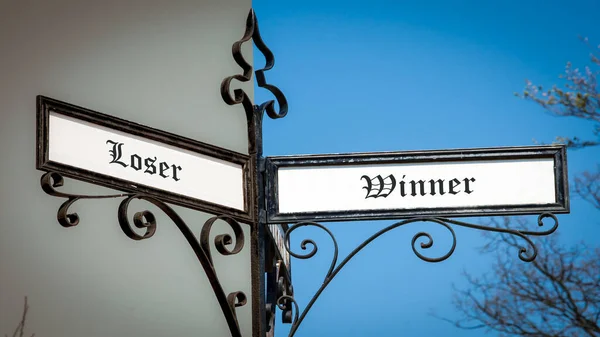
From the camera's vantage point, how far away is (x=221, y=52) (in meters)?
2.19

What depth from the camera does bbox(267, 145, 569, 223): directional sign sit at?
141 centimetres

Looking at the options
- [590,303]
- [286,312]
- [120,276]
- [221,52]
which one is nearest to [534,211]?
[286,312]

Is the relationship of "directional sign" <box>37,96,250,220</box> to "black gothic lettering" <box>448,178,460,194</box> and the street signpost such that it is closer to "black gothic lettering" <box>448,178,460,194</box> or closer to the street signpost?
the street signpost

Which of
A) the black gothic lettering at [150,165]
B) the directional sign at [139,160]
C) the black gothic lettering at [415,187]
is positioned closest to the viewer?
the directional sign at [139,160]

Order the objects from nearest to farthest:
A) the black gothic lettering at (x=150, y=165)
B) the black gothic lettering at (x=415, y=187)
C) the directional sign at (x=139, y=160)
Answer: the directional sign at (x=139, y=160) → the black gothic lettering at (x=150, y=165) → the black gothic lettering at (x=415, y=187)

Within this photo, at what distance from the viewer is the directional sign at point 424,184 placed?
4.61ft

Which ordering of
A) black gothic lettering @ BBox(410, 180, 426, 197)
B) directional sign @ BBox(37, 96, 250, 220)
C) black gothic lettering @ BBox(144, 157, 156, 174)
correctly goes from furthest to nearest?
black gothic lettering @ BBox(410, 180, 426, 197) < black gothic lettering @ BBox(144, 157, 156, 174) < directional sign @ BBox(37, 96, 250, 220)

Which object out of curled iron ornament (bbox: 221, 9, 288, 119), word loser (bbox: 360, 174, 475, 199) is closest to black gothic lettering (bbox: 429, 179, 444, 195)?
word loser (bbox: 360, 174, 475, 199)

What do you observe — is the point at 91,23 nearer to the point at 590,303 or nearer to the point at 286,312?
the point at 286,312

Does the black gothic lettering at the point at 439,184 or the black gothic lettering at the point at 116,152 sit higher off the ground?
the black gothic lettering at the point at 116,152

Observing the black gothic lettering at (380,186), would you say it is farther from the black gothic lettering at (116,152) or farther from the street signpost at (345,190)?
the black gothic lettering at (116,152)

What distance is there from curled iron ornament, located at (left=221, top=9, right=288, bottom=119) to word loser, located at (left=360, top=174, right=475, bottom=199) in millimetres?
207

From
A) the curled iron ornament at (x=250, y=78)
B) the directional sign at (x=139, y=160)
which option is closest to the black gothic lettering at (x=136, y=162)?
the directional sign at (x=139, y=160)

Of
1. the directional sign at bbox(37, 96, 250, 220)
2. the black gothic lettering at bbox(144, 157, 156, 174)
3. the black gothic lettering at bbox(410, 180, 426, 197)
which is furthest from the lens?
the black gothic lettering at bbox(410, 180, 426, 197)
